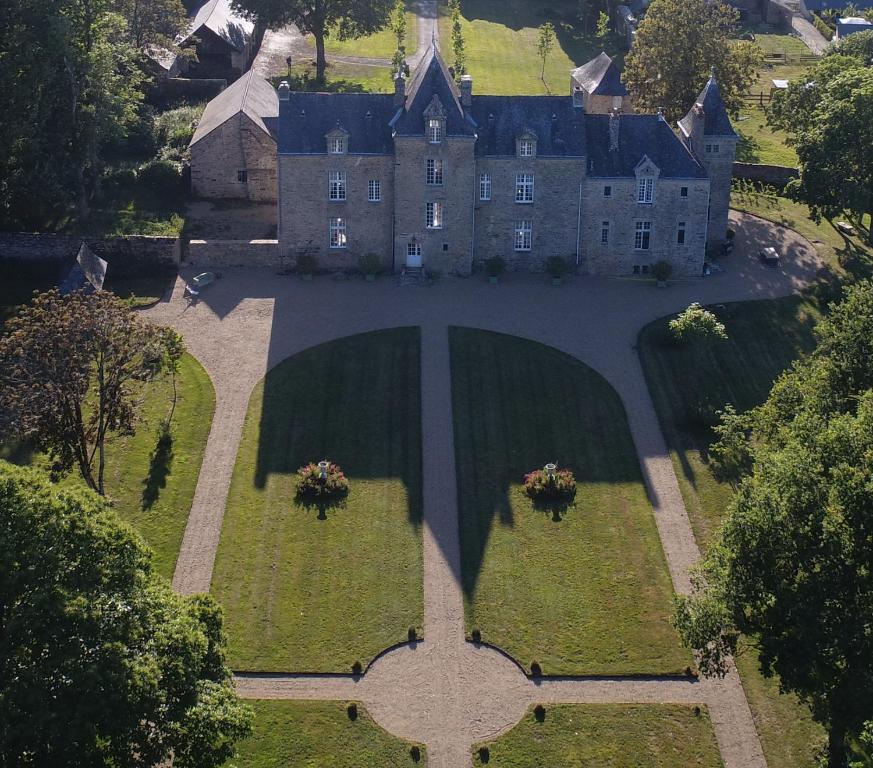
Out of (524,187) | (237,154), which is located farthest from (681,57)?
(237,154)

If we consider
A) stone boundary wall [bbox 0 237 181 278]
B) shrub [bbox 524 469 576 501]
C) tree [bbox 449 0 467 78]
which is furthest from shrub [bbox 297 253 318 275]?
tree [bbox 449 0 467 78]

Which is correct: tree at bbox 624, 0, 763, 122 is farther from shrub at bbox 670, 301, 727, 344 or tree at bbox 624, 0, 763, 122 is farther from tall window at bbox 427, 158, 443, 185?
shrub at bbox 670, 301, 727, 344

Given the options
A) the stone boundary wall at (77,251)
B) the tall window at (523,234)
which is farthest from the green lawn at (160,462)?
the tall window at (523,234)

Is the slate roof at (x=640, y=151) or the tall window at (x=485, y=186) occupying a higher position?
the slate roof at (x=640, y=151)

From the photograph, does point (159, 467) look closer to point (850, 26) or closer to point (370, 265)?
point (370, 265)

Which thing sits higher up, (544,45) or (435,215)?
(544,45)

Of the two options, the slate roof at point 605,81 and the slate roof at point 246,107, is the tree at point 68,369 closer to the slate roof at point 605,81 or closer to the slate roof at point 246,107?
Answer: the slate roof at point 246,107
